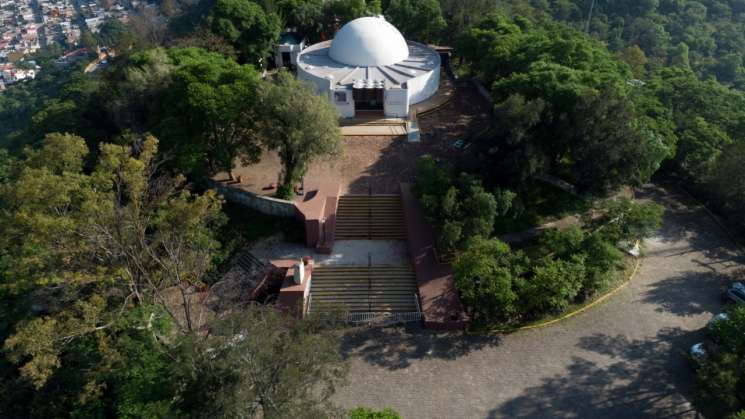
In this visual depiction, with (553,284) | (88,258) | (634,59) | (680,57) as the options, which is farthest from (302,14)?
(680,57)

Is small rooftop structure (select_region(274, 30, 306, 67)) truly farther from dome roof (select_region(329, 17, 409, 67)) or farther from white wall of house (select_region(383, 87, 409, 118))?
white wall of house (select_region(383, 87, 409, 118))

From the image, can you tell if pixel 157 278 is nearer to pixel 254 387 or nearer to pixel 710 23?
pixel 254 387

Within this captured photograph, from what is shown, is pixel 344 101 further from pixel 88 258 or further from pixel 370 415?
pixel 370 415

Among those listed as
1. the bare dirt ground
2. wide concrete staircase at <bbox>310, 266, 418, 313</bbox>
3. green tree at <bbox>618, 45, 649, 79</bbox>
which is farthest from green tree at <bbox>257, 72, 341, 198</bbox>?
green tree at <bbox>618, 45, 649, 79</bbox>

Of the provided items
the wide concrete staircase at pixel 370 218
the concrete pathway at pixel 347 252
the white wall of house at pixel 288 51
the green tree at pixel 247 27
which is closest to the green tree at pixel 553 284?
the concrete pathway at pixel 347 252

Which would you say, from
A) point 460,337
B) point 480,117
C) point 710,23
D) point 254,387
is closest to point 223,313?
point 254,387
